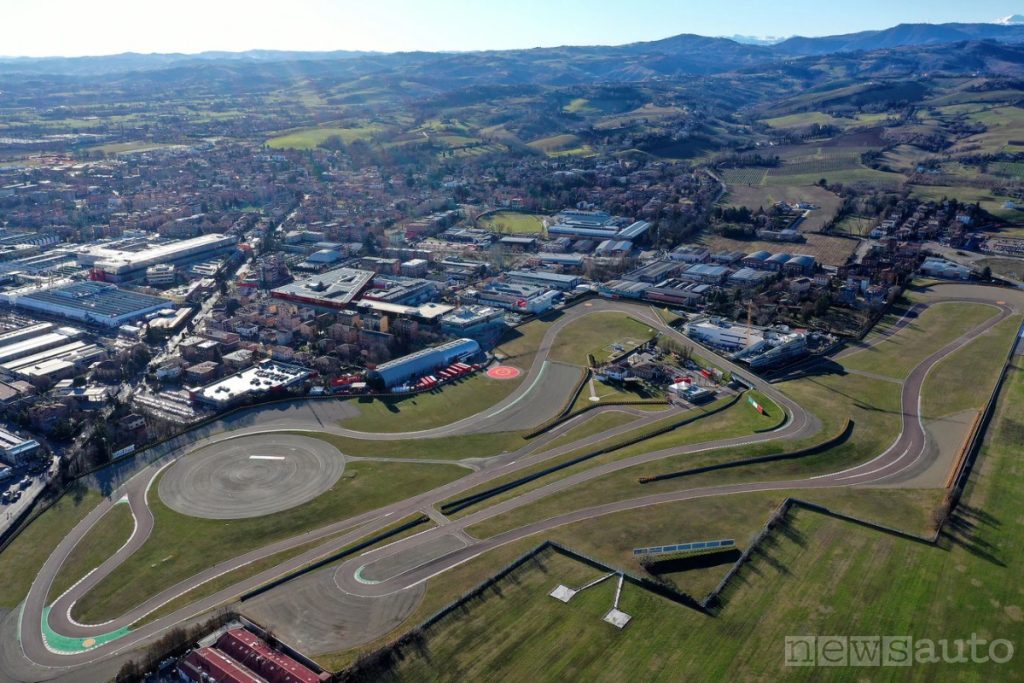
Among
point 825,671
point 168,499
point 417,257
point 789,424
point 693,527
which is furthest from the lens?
point 417,257

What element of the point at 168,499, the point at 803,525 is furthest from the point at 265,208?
the point at 803,525

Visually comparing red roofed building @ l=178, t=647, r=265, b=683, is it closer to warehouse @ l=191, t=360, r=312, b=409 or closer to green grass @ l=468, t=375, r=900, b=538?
green grass @ l=468, t=375, r=900, b=538

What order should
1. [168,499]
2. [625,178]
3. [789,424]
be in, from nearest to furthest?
[168,499] → [789,424] → [625,178]

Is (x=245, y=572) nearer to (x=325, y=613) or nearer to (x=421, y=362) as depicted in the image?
(x=325, y=613)

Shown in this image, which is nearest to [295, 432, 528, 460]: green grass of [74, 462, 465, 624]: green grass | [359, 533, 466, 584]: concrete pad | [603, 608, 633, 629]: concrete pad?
[74, 462, 465, 624]: green grass

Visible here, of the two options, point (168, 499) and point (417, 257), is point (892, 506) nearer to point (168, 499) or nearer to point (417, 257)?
point (168, 499)

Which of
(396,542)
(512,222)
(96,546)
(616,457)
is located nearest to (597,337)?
(616,457)
